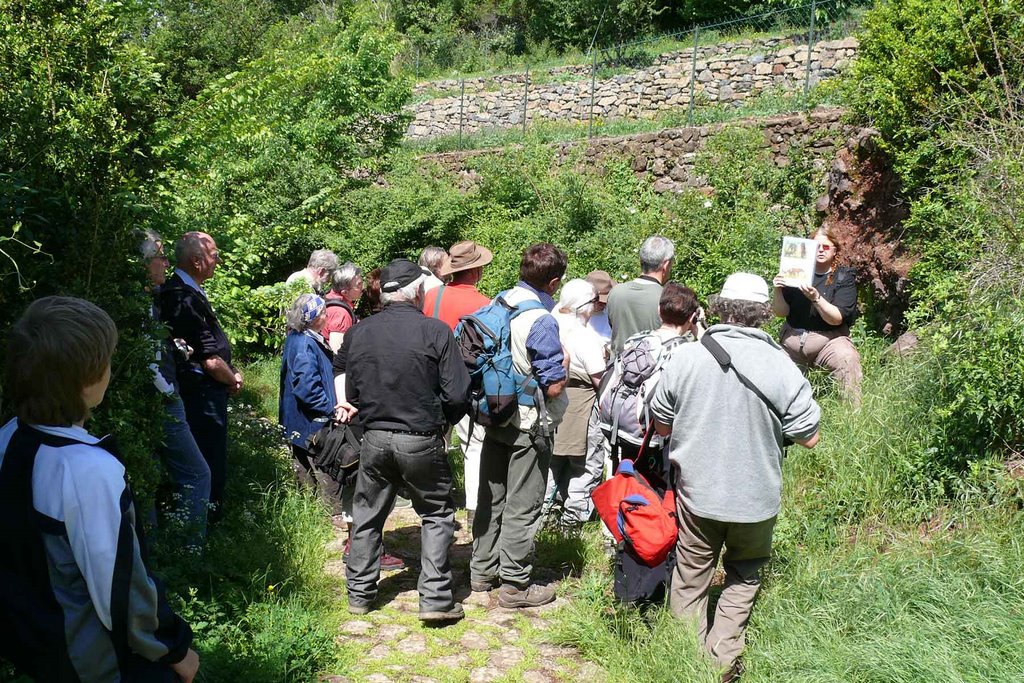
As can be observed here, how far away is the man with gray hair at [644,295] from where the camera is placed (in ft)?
19.6

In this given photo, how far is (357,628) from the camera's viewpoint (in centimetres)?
481

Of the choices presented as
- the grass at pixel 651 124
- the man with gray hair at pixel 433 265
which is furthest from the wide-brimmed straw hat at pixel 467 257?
the grass at pixel 651 124

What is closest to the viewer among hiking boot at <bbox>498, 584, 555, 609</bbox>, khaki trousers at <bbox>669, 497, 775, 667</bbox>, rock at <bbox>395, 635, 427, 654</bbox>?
khaki trousers at <bbox>669, 497, 775, 667</bbox>

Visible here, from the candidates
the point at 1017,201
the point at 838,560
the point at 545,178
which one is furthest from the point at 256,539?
the point at 545,178

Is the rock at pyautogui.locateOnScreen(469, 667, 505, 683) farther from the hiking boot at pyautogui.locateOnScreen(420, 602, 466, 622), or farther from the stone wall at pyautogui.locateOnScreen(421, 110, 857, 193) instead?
the stone wall at pyautogui.locateOnScreen(421, 110, 857, 193)

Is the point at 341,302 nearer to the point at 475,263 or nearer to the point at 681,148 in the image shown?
the point at 475,263

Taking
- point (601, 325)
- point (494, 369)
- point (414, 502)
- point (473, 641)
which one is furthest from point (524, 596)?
point (601, 325)

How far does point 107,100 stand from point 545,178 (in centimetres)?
1146

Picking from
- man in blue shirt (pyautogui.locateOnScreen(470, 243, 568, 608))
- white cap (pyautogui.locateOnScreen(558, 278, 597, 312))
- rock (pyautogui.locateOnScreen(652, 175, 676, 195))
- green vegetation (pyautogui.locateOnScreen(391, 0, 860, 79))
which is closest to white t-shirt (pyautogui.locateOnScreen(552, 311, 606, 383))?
white cap (pyautogui.locateOnScreen(558, 278, 597, 312))

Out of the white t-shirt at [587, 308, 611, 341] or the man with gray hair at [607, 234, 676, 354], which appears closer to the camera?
the man with gray hair at [607, 234, 676, 354]

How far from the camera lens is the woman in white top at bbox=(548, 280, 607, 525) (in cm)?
573

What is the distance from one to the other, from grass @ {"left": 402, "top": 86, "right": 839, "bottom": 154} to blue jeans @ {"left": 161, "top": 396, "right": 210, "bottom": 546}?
9124 mm

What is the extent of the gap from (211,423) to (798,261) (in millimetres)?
4078

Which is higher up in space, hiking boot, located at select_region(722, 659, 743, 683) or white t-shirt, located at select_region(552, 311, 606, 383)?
white t-shirt, located at select_region(552, 311, 606, 383)
